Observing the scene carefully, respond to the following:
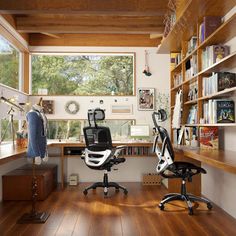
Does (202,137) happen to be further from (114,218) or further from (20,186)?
(20,186)

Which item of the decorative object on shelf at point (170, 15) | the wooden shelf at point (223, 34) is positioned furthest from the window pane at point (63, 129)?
the wooden shelf at point (223, 34)

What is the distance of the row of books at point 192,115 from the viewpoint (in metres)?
3.95

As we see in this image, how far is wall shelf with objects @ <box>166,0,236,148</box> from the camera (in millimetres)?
3100

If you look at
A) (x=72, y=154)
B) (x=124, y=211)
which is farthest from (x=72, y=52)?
(x=124, y=211)

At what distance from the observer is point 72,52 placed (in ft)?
18.4

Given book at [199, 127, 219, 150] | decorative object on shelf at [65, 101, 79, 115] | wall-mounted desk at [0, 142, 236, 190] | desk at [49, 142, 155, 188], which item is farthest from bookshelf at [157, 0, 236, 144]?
decorative object on shelf at [65, 101, 79, 115]

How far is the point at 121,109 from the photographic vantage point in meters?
5.59

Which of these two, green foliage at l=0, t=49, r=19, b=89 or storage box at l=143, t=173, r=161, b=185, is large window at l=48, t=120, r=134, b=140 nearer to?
storage box at l=143, t=173, r=161, b=185

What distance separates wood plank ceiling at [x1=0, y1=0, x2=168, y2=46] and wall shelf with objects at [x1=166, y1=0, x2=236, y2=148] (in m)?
0.61

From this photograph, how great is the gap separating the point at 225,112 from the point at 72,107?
3188 mm

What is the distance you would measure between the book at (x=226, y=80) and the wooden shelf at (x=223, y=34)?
432mm

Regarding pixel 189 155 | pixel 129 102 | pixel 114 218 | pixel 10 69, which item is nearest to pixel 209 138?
pixel 189 155

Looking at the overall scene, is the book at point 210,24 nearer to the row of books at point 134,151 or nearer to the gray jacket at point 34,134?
the gray jacket at point 34,134

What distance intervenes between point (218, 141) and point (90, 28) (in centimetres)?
289
